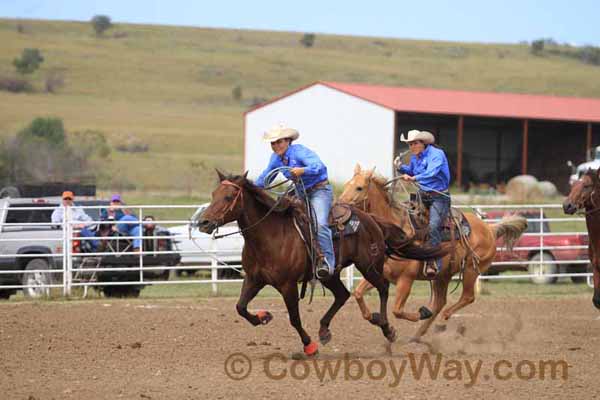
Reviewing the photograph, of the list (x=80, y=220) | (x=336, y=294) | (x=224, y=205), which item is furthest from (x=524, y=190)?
(x=224, y=205)

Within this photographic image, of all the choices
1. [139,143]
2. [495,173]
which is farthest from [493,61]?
[495,173]

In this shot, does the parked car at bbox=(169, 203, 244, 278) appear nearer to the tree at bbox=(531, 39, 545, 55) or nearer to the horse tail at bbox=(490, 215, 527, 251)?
the horse tail at bbox=(490, 215, 527, 251)

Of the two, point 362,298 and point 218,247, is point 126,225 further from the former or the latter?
point 362,298

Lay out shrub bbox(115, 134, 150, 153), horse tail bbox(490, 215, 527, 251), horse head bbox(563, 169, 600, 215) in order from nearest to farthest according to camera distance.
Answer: horse head bbox(563, 169, 600, 215) → horse tail bbox(490, 215, 527, 251) → shrub bbox(115, 134, 150, 153)

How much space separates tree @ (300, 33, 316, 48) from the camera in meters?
103

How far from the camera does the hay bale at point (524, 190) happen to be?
107 ft

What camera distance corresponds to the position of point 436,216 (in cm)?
1086

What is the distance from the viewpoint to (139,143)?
5619cm

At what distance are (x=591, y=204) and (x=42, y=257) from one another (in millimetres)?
8690

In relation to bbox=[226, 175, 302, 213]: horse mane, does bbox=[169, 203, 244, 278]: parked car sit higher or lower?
lower

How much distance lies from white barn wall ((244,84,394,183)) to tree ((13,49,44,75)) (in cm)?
4123

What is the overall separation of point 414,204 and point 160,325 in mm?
3167

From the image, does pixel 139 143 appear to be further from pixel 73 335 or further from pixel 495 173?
pixel 73 335

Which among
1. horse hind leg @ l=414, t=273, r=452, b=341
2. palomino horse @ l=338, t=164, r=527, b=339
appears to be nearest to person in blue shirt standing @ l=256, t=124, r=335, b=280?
palomino horse @ l=338, t=164, r=527, b=339
